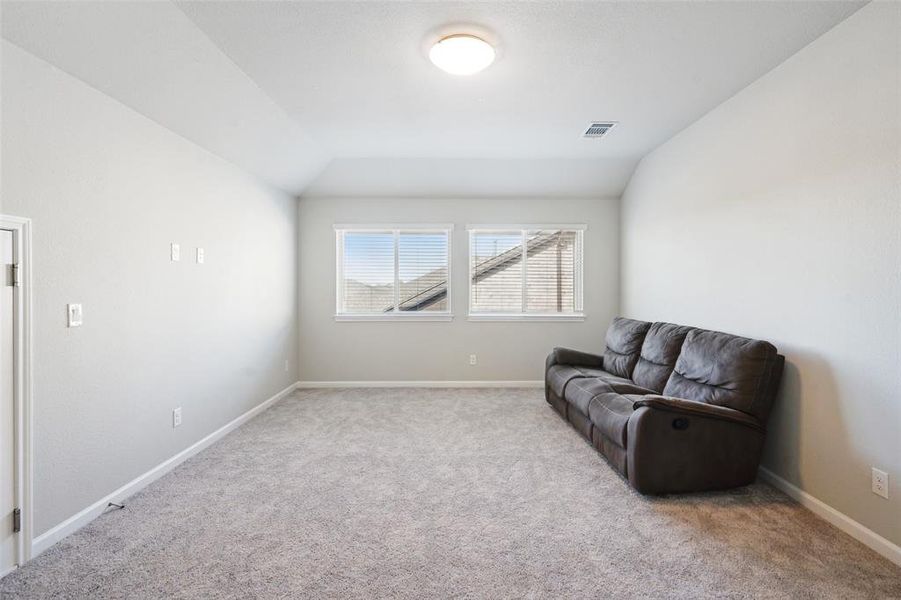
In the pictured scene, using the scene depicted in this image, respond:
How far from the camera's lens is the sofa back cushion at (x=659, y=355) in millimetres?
3369

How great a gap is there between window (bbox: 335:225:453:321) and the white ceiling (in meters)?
1.34

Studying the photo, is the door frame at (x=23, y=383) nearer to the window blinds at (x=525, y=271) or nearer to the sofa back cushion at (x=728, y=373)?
the sofa back cushion at (x=728, y=373)

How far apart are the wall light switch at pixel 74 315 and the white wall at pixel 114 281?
0.12ft

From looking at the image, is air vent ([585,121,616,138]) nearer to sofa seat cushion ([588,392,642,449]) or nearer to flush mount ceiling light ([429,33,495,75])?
flush mount ceiling light ([429,33,495,75])

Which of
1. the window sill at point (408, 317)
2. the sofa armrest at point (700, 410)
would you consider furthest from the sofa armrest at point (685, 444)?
the window sill at point (408, 317)

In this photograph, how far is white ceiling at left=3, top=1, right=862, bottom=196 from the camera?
2117mm

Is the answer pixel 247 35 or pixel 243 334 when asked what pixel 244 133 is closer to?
pixel 247 35

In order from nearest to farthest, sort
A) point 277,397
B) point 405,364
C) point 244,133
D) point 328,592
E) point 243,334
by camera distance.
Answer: point 328,592
point 244,133
point 243,334
point 277,397
point 405,364

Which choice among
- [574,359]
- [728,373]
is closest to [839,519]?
[728,373]

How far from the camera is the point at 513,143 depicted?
4141 mm

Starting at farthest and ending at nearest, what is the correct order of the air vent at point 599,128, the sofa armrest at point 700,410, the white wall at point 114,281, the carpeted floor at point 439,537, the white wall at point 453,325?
the white wall at point 453,325 → the air vent at point 599,128 → the sofa armrest at point 700,410 → the white wall at point 114,281 → the carpeted floor at point 439,537

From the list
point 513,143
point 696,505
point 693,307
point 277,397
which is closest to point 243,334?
point 277,397

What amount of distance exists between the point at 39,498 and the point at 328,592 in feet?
5.19

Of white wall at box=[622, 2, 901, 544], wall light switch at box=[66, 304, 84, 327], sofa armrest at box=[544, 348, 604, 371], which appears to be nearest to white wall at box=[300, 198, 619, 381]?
sofa armrest at box=[544, 348, 604, 371]
